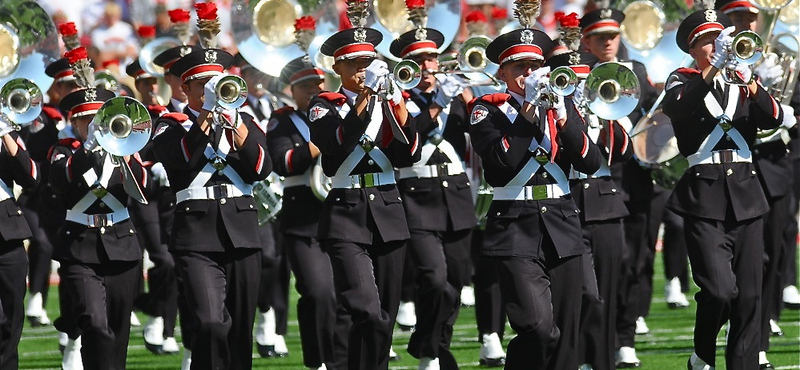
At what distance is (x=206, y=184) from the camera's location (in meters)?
9.22

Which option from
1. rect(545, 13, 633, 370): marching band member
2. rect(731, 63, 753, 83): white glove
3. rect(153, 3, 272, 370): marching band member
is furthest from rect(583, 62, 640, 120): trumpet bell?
rect(153, 3, 272, 370): marching band member

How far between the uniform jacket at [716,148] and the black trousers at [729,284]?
88mm

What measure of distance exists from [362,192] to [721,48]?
6.83 ft

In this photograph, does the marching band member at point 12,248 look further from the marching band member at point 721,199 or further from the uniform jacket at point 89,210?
the marching band member at point 721,199

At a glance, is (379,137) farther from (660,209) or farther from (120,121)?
(660,209)

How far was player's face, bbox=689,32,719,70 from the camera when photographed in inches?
375

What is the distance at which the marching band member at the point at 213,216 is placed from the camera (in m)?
9.05

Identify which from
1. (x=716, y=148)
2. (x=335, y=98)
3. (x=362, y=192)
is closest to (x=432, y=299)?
(x=362, y=192)

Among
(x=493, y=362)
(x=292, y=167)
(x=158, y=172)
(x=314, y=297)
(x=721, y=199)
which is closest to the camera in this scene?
(x=721, y=199)

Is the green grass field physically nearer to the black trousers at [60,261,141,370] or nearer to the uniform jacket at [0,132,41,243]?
the black trousers at [60,261,141,370]

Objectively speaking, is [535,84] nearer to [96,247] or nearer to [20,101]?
[96,247]

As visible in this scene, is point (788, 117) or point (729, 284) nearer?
point (729, 284)

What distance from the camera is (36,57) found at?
11.0 meters

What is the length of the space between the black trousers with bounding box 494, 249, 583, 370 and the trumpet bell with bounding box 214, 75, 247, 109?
1.57m
